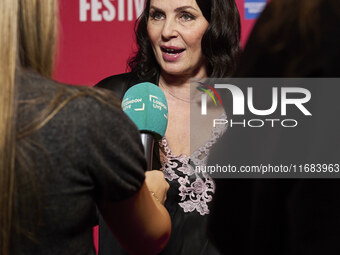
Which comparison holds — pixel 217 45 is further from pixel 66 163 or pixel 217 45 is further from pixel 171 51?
pixel 66 163

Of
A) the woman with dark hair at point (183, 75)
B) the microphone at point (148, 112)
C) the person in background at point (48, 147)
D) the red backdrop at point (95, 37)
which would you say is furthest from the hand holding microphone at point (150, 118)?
the red backdrop at point (95, 37)

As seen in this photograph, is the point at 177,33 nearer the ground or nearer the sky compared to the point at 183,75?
nearer the sky

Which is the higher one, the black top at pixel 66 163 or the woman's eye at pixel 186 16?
the woman's eye at pixel 186 16

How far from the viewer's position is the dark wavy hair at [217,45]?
165cm

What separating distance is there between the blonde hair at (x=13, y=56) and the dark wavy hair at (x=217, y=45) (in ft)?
3.11

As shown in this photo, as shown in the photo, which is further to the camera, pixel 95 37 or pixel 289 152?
pixel 95 37

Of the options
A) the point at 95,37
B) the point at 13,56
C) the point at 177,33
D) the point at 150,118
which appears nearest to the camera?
the point at 13,56

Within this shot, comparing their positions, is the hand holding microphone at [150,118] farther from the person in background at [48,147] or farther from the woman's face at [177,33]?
the woman's face at [177,33]

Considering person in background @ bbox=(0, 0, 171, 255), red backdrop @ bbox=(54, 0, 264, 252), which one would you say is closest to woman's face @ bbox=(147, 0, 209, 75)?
red backdrop @ bbox=(54, 0, 264, 252)

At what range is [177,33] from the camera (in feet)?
5.24

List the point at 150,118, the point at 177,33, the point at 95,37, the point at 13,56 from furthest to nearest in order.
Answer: the point at 95,37, the point at 177,33, the point at 150,118, the point at 13,56

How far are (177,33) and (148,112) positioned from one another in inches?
24.1

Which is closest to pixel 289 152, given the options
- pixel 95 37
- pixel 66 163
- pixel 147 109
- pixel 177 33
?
pixel 66 163

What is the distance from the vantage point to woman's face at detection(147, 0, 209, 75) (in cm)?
160
